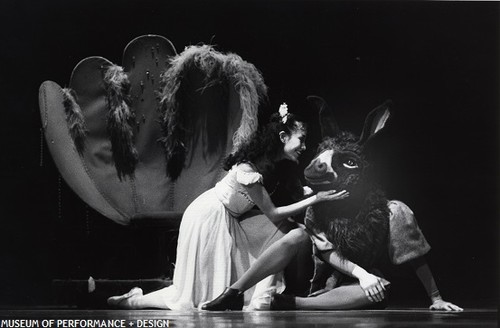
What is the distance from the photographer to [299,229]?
421 cm

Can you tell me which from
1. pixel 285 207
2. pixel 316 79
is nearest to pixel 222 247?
pixel 285 207

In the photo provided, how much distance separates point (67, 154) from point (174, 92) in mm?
628

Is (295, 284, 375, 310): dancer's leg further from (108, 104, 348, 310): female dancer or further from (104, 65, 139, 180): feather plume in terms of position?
(104, 65, 139, 180): feather plume

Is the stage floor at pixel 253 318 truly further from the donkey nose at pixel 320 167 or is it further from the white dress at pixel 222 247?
the donkey nose at pixel 320 167

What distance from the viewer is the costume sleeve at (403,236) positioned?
4.16m

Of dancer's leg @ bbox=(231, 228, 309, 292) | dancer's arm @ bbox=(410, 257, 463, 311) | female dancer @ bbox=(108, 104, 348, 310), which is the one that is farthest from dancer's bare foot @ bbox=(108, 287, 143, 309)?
dancer's arm @ bbox=(410, 257, 463, 311)

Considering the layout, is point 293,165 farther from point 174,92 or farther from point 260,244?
point 174,92

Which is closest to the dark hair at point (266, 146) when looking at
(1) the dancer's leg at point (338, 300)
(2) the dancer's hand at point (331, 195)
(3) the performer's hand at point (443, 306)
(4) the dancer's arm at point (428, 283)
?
(2) the dancer's hand at point (331, 195)

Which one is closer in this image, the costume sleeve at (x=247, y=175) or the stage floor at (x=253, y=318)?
the stage floor at (x=253, y=318)

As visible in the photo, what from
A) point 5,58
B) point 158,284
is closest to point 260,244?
point 158,284

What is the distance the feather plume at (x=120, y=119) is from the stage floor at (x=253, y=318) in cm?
78

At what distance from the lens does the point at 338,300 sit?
415cm

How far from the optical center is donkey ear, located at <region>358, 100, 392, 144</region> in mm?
4266

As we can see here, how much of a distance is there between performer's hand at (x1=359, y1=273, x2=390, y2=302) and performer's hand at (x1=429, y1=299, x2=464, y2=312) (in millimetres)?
270
